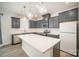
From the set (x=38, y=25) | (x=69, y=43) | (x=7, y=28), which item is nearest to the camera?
(x=7, y=28)

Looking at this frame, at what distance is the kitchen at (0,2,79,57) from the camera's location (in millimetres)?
2436

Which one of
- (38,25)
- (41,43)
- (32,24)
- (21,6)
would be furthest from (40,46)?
(21,6)

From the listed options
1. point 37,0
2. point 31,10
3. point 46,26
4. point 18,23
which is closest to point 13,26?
point 18,23

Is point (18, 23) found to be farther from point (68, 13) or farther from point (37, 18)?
point (68, 13)

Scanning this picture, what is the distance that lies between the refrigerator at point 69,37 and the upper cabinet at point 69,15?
213 millimetres

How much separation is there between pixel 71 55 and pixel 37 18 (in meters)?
1.90

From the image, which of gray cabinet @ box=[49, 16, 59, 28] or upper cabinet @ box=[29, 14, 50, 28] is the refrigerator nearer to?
gray cabinet @ box=[49, 16, 59, 28]

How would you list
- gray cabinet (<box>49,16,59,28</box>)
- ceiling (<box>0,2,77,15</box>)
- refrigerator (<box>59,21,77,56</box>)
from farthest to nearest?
gray cabinet (<box>49,16,59,28</box>)
refrigerator (<box>59,21,77,56</box>)
ceiling (<box>0,2,77,15</box>)

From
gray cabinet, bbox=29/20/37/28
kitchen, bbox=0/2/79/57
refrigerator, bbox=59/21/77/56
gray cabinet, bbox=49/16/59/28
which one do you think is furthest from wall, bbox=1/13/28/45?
refrigerator, bbox=59/21/77/56

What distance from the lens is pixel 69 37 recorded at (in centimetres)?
300

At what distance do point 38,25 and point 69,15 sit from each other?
4.61ft

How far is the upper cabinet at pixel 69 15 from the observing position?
2.92 meters

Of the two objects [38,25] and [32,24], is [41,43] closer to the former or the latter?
[32,24]

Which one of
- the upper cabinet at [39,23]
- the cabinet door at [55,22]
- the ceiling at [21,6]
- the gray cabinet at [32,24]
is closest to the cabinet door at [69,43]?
the cabinet door at [55,22]
